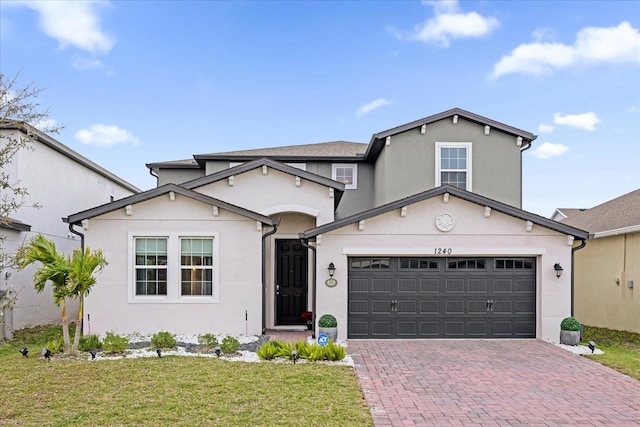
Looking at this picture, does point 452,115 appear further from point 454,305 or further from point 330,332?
point 330,332

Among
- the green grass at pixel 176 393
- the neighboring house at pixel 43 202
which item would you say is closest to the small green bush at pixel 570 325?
the green grass at pixel 176 393

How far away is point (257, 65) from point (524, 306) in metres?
16.1

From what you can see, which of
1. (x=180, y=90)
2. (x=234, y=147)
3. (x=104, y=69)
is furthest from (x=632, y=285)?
(x=104, y=69)

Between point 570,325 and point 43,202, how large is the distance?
53.3 ft

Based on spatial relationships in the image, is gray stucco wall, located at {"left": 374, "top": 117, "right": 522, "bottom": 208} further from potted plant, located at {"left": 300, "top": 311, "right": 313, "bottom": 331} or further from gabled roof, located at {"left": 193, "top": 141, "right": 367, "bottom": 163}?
potted plant, located at {"left": 300, "top": 311, "right": 313, "bottom": 331}

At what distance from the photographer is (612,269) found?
15133 mm

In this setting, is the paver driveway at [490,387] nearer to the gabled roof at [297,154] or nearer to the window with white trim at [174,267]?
the window with white trim at [174,267]

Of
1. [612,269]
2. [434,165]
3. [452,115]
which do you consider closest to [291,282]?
[434,165]

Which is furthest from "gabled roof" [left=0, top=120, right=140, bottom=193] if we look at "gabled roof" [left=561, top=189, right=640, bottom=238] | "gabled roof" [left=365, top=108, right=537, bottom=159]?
"gabled roof" [left=561, top=189, right=640, bottom=238]

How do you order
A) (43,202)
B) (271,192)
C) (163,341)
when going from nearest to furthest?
1. (163,341)
2. (271,192)
3. (43,202)

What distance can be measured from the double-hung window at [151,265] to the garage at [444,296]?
497 centimetres

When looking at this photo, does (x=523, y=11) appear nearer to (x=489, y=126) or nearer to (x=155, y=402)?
(x=489, y=126)

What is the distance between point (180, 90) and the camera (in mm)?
22062

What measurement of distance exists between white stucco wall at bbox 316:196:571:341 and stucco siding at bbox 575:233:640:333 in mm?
4210
